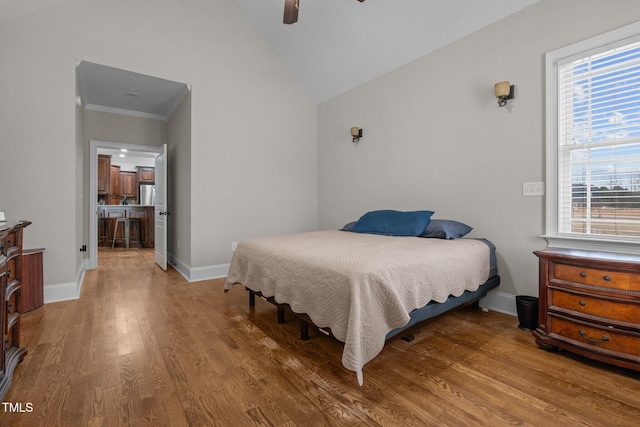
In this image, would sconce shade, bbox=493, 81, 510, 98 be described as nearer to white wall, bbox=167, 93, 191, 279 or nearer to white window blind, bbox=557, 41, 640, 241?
white window blind, bbox=557, 41, 640, 241

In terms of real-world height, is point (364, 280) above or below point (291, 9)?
below

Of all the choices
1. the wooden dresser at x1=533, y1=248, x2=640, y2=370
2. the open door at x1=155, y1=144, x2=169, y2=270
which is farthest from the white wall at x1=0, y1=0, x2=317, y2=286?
the wooden dresser at x1=533, y1=248, x2=640, y2=370

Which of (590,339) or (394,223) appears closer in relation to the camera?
(590,339)

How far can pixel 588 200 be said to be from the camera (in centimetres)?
249

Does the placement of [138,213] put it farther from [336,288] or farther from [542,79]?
[542,79]

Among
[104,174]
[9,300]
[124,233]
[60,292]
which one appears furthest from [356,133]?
[104,174]

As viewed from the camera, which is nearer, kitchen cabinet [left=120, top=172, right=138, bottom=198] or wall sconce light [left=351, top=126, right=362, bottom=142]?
wall sconce light [left=351, top=126, right=362, bottom=142]

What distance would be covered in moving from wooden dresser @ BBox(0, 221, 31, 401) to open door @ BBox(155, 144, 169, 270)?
8.58 feet

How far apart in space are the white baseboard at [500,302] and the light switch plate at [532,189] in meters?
0.97

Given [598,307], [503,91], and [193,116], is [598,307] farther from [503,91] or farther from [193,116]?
[193,116]

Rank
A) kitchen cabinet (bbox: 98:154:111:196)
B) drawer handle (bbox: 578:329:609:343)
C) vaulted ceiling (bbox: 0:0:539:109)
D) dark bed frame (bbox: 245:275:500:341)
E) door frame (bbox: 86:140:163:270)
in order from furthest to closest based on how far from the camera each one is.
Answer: kitchen cabinet (bbox: 98:154:111:196) < door frame (bbox: 86:140:163:270) < vaulted ceiling (bbox: 0:0:539:109) < dark bed frame (bbox: 245:275:500:341) < drawer handle (bbox: 578:329:609:343)

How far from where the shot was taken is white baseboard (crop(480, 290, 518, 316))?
2.87 metres

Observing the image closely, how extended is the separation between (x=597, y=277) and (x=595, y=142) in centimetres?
120

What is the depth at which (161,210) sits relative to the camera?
498cm
